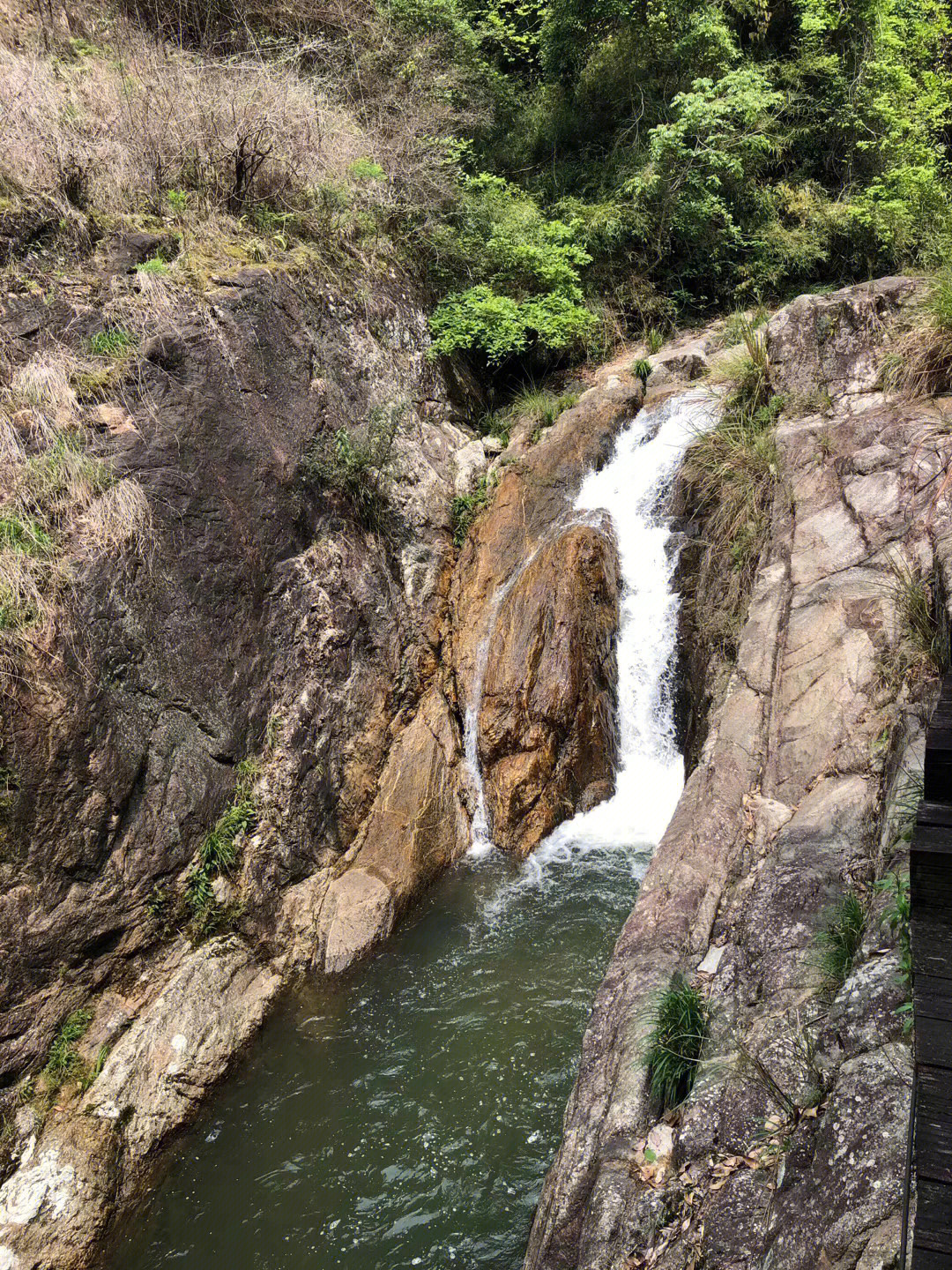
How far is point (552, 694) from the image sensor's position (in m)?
8.20

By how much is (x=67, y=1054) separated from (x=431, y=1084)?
2.37 m

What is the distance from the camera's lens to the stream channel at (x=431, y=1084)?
4.66m

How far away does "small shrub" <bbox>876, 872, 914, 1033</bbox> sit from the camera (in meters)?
2.85

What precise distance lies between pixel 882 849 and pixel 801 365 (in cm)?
559

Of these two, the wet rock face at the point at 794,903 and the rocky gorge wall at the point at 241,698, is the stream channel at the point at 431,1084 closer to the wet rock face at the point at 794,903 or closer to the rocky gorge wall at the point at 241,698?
the rocky gorge wall at the point at 241,698

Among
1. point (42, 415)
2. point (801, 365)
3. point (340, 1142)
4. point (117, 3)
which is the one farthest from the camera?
point (117, 3)

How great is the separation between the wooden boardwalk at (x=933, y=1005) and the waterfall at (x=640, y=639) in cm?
616

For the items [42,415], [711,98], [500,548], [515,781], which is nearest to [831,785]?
[515,781]

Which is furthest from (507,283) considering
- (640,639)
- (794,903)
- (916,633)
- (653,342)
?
(794,903)

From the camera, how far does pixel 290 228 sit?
9.43m

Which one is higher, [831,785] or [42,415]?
[42,415]

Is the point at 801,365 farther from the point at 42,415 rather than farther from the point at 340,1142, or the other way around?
the point at 340,1142

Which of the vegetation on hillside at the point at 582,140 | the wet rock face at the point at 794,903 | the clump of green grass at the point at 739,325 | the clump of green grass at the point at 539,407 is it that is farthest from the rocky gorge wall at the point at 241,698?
the wet rock face at the point at 794,903

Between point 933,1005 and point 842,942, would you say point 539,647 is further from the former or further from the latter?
point 933,1005
